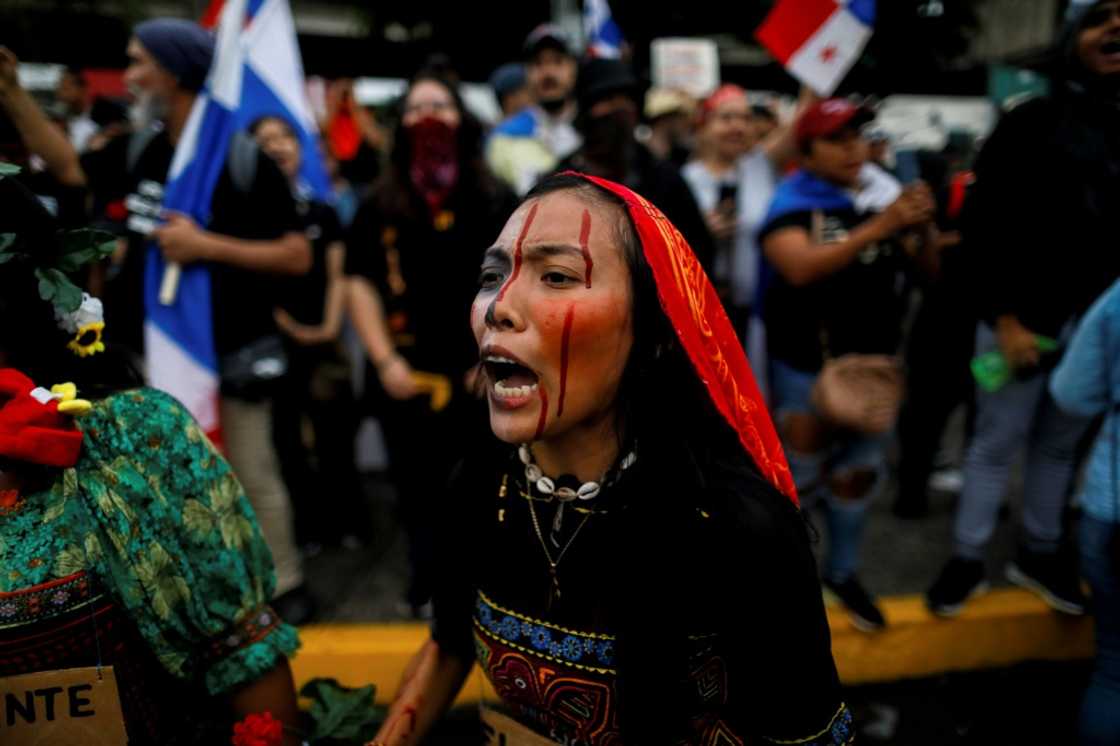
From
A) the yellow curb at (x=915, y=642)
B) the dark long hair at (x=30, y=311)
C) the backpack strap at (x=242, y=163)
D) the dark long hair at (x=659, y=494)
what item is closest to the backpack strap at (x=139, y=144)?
the backpack strap at (x=242, y=163)

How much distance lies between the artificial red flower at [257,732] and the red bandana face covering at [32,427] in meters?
0.52

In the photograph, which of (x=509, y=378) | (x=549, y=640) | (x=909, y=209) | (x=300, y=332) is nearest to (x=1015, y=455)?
(x=909, y=209)

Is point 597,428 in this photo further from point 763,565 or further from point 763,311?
point 763,311

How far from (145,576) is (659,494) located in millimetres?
872

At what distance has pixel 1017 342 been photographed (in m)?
2.91

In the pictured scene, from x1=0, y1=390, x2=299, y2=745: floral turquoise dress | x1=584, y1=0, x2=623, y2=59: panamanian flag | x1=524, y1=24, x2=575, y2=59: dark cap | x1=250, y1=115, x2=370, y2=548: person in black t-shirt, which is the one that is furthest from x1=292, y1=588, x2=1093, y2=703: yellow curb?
x1=584, y1=0, x2=623, y2=59: panamanian flag

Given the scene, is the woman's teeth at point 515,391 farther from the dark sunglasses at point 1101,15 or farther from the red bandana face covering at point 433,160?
the dark sunglasses at point 1101,15

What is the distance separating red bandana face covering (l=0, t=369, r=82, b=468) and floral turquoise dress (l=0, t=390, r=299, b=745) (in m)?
0.07

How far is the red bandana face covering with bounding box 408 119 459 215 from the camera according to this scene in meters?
3.20

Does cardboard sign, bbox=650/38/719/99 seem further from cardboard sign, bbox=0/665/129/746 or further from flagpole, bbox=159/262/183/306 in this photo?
cardboard sign, bbox=0/665/129/746

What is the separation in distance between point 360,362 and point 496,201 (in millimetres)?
2155

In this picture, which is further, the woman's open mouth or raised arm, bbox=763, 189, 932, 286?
raised arm, bbox=763, 189, 932, 286

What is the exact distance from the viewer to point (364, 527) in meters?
4.38

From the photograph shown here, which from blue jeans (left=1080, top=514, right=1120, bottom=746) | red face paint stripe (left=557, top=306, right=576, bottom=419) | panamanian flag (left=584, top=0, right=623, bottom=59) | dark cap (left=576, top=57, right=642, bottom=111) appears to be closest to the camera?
red face paint stripe (left=557, top=306, right=576, bottom=419)
